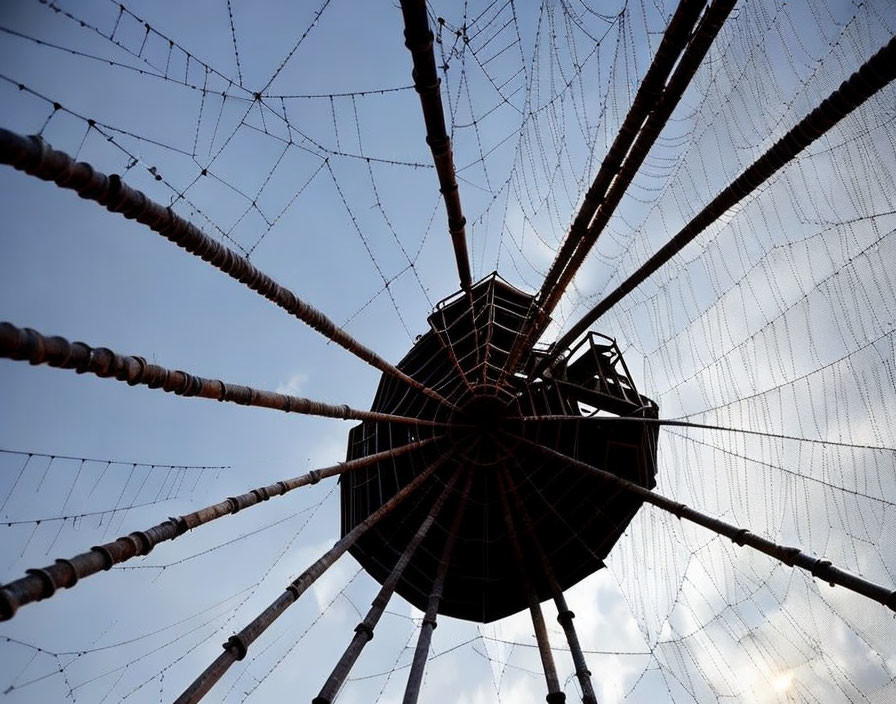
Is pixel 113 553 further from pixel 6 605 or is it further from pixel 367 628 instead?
pixel 367 628

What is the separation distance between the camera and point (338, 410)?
703 inches

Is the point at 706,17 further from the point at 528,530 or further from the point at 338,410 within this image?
the point at 528,530

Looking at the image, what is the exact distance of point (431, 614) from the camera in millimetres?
19984

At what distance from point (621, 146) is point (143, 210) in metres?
10.0

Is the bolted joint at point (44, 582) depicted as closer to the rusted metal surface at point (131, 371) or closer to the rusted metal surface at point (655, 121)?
the rusted metal surface at point (131, 371)

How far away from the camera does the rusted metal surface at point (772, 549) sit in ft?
41.6

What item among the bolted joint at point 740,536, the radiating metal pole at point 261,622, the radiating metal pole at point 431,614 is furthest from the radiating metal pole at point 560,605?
the bolted joint at point 740,536

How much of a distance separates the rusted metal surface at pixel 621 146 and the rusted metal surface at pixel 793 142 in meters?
2.11

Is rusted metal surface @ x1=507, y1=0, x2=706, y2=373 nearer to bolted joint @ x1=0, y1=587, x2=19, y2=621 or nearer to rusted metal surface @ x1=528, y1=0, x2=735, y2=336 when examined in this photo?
rusted metal surface @ x1=528, y1=0, x2=735, y2=336

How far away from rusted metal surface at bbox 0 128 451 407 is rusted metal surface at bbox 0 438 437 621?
15.0ft

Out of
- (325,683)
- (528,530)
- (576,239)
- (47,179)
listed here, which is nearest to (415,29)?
(47,179)

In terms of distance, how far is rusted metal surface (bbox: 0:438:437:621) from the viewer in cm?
940

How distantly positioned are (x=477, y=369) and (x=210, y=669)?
42.7ft

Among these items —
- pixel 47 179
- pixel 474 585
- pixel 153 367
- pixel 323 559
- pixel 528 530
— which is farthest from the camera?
pixel 474 585
